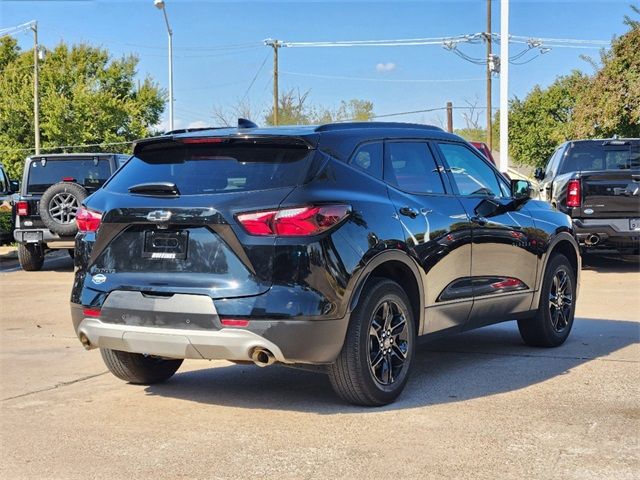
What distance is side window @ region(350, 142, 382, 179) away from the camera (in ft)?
18.4

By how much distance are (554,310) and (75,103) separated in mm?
49243

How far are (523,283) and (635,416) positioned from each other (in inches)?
76.9

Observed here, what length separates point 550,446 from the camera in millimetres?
4617

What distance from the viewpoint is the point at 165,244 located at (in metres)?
5.14

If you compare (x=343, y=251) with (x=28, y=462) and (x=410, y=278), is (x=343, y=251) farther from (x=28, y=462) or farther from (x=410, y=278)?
(x=28, y=462)

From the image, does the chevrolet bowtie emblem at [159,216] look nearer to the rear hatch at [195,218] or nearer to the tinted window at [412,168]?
the rear hatch at [195,218]

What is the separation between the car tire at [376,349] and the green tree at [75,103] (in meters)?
48.6

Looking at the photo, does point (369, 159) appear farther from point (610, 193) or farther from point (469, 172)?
point (610, 193)

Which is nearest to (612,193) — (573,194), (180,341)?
(573,194)

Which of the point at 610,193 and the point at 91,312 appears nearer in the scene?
the point at 91,312

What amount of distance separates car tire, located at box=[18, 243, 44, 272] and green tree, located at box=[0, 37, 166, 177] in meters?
37.7

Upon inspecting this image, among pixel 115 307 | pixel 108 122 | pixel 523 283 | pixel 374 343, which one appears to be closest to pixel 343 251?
pixel 374 343

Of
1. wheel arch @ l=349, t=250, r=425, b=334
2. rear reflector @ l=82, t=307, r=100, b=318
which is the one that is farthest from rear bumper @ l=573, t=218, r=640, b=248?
rear reflector @ l=82, t=307, r=100, b=318

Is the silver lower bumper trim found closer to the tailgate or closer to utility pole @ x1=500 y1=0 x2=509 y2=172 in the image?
the tailgate
